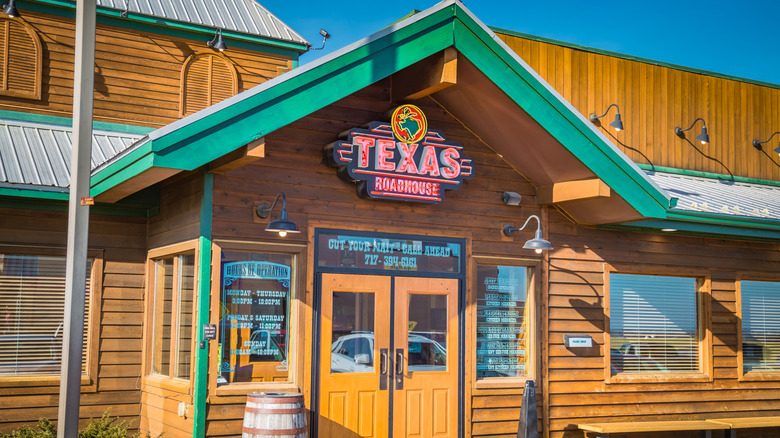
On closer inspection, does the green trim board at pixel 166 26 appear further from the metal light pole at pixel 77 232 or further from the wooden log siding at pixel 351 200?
the metal light pole at pixel 77 232

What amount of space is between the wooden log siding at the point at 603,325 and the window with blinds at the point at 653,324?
23 cm

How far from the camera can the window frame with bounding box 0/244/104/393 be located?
361 inches

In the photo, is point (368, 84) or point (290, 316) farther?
point (290, 316)

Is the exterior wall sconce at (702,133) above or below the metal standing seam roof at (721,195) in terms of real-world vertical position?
above

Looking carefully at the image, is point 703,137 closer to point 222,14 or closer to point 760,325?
point 760,325

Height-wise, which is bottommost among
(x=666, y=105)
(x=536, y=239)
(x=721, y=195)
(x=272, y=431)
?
(x=272, y=431)

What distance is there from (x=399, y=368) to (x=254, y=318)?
1.82 m

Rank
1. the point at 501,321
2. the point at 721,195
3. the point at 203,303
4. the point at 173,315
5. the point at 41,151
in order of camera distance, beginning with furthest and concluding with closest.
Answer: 1. the point at 721,195
2. the point at 501,321
3. the point at 41,151
4. the point at 173,315
5. the point at 203,303

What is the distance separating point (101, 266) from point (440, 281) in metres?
4.00

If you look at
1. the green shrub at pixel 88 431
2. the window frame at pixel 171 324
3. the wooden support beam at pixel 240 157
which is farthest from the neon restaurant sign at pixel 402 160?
the green shrub at pixel 88 431

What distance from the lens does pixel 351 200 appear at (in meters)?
9.14

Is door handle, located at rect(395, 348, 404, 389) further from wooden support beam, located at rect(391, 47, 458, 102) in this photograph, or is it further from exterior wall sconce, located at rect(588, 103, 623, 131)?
exterior wall sconce, located at rect(588, 103, 623, 131)

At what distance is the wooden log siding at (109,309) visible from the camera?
9.12m

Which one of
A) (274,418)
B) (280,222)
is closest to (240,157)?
(280,222)
